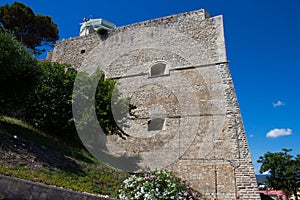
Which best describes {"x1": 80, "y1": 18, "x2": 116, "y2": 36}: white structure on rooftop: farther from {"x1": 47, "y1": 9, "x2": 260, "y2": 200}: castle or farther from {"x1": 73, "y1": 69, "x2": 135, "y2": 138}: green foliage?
{"x1": 73, "y1": 69, "x2": 135, "y2": 138}: green foliage

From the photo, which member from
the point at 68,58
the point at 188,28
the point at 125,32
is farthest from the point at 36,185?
the point at 68,58

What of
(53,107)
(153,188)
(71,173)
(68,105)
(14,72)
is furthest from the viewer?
(68,105)

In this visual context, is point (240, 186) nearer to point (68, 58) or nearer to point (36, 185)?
point (36, 185)

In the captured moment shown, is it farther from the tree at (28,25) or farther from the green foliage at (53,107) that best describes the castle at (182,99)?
the tree at (28,25)

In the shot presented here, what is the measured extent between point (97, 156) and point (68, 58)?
25.9 ft

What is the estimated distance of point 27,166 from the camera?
4312 mm

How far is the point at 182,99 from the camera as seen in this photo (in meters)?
9.59

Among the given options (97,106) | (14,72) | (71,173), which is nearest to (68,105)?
(97,106)

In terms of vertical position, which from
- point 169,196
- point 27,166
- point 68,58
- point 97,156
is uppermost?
point 68,58

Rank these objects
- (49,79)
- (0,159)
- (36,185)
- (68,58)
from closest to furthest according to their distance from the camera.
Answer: (36,185) < (0,159) < (49,79) < (68,58)

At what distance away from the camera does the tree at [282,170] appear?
1351 centimetres

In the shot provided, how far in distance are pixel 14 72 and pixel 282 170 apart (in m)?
14.1

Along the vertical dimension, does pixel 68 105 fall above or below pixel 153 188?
above

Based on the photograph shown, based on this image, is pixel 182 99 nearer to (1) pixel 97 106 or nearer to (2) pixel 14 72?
(1) pixel 97 106
